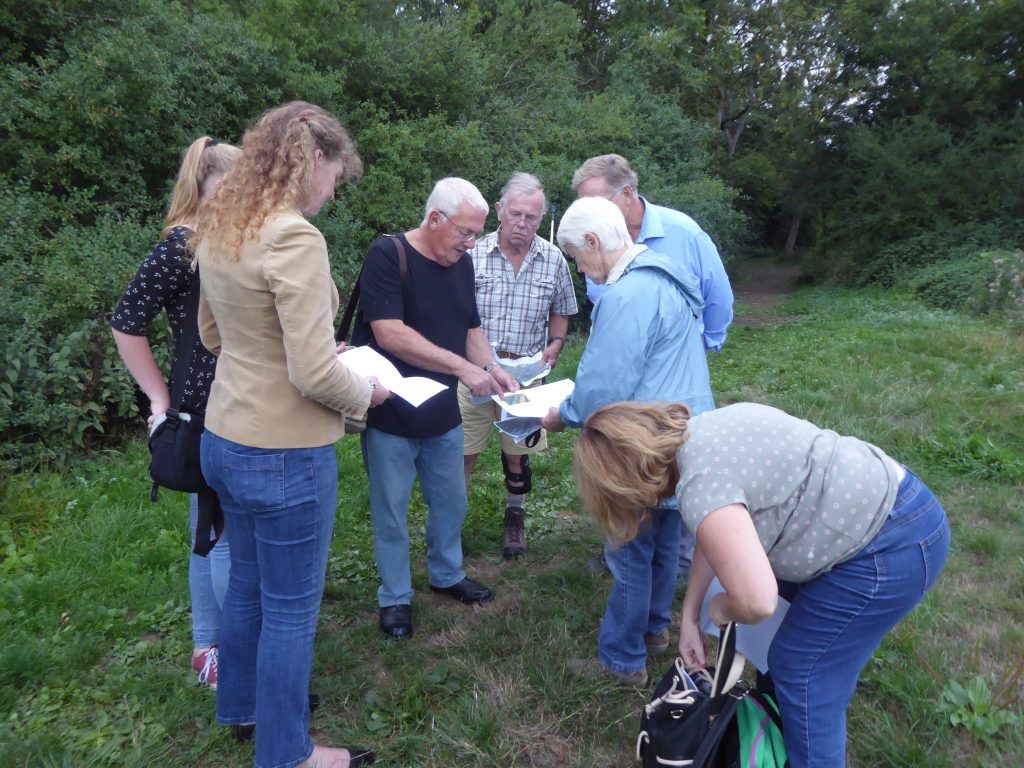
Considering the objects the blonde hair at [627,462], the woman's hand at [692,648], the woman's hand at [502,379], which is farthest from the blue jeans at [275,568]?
the woman's hand at [502,379]

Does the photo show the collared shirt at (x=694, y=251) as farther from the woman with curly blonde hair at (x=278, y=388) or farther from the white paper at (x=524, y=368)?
the woman with curly blonde hair at (x=278, y=388)

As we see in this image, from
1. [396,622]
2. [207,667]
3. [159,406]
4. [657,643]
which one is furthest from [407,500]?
[657,643]

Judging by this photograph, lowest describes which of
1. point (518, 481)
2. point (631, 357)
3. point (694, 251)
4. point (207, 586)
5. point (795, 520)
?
point (518, 481)

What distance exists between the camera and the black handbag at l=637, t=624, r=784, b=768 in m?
1.91

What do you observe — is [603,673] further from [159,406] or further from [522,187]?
[522,187]

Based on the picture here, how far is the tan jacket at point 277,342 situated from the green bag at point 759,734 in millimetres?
1419

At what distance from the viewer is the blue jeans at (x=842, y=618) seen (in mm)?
1926

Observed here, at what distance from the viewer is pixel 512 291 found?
4.07 meters

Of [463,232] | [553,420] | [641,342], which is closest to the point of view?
[641,342]

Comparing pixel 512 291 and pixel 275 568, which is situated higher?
pixel 512 291

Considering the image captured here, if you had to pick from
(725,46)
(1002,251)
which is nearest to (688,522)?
(1002,251)

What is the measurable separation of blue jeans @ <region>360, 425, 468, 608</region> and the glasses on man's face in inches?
46.0

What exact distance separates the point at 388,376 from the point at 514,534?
175 cm

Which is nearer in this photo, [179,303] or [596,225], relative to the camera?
[179,303]
